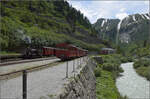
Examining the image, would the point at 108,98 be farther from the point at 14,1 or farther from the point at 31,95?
the point at 14,1

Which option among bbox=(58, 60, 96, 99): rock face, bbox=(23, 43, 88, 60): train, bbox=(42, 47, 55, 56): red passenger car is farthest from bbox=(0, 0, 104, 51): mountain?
bbox=(58, 60, 96, 99): rock face

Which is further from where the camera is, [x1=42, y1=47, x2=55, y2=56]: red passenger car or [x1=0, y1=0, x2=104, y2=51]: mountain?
[x1=0, y1=0, x2=104, y2=51]: mountain

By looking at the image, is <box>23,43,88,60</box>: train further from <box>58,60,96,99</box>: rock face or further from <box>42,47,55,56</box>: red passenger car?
<box>58,60,96,99</box>: rock face

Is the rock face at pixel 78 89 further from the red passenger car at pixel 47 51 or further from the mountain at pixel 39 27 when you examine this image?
the mountain at pixel 39 27

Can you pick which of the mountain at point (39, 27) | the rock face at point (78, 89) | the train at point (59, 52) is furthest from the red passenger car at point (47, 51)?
the rock face at point (78, 89)

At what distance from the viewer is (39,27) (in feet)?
288

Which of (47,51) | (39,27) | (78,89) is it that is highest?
(39,27)

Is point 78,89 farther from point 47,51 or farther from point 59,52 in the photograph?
point 47,51

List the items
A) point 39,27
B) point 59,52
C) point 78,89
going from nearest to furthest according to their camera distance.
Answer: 1. point 78,89
2. point 59,52
3. point 39,27

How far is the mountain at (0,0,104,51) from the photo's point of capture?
128 ft

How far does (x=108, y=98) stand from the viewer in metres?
17.0

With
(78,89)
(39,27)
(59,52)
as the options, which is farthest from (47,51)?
(39,27)

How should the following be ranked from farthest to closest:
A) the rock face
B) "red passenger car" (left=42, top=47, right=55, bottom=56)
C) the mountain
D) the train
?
the mountain
"red passenger car" (left=42, top=47, right=55, bottom=56)
the train
the rock face

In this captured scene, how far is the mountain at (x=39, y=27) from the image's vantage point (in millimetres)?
39125
